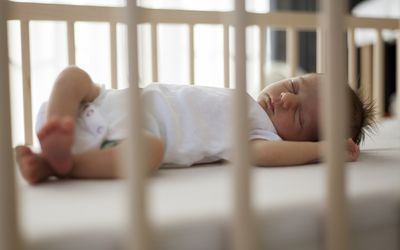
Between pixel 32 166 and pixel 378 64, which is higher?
pixel 378 64

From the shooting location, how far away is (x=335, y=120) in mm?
454

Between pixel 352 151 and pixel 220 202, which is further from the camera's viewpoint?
pixel 352 151

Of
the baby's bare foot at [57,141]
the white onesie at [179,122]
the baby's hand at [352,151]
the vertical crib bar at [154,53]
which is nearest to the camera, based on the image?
the baby's bare foot at [57,141]

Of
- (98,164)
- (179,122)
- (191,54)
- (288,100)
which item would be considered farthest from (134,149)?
(191,54)

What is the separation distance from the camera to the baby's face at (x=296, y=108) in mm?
882

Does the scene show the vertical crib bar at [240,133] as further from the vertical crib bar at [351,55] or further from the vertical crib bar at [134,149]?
the vertical crib bar at [351,55]

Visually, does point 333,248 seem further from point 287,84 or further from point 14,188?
point 287,84

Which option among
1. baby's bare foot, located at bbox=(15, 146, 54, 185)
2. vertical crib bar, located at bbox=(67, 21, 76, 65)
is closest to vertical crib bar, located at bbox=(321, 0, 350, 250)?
baby's bare foot, located at bbox=(15, 146, 54, 185)

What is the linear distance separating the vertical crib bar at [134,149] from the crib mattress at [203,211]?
0.05 feet

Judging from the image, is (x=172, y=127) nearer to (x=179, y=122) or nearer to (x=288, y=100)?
(x=179, y=122)

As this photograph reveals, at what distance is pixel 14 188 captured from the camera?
414mm

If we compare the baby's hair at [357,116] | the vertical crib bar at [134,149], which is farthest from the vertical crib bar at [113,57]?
the vertical crib bar at [134,149]

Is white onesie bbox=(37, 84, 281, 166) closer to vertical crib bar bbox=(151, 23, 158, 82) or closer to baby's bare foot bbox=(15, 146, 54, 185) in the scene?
baby's bare foot bbox=(15, 146, 54, 185)

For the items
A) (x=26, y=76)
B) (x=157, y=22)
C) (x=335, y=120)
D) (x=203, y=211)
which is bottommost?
(x=203, y=211)
